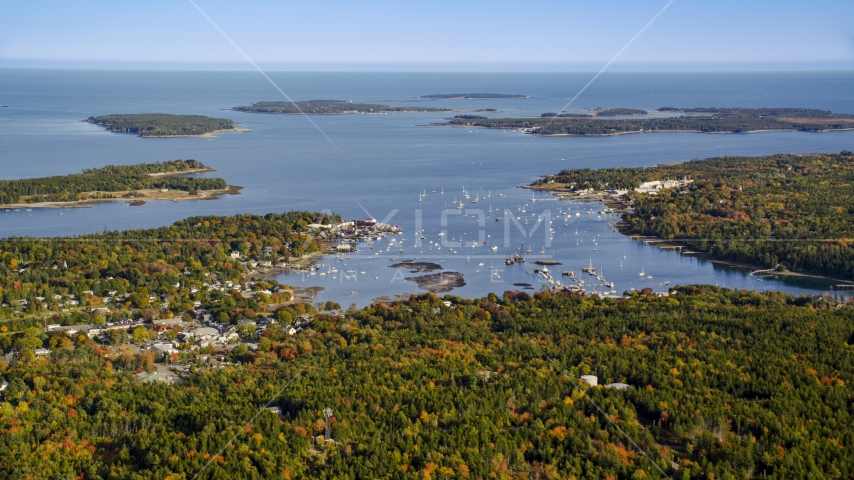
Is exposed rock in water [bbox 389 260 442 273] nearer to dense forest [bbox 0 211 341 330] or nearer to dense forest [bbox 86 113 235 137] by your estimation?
dense forest [bbox 0 211 341 330]

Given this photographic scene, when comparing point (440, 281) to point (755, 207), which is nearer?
point (440, 281)

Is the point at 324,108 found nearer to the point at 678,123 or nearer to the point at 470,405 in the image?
the point at 678,123

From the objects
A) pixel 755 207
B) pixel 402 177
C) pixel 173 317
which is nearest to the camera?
pixel 173 317

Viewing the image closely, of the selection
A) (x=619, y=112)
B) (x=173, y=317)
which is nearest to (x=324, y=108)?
(x=619, y=112)

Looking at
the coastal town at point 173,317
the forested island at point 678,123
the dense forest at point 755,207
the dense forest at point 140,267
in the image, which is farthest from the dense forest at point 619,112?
the coastal town at point 173,317

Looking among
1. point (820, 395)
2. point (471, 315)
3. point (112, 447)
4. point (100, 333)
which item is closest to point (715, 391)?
point (820, 395)

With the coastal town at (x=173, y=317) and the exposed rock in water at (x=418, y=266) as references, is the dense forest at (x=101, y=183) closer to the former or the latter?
the coastal town at (x=173, y=317)

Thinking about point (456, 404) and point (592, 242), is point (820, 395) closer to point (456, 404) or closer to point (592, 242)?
point (456, 404)
